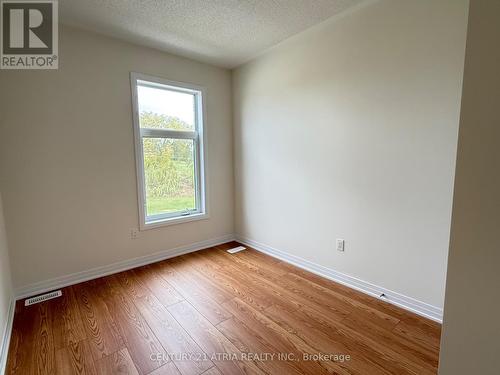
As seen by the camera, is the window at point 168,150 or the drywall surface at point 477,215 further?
the window at point 168,150

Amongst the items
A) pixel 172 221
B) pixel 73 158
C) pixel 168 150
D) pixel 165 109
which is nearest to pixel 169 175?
pixel 168 150

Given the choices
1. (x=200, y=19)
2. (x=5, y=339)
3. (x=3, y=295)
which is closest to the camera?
(x=5, y=339)

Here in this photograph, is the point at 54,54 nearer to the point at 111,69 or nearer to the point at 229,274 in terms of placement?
the point at 111,69

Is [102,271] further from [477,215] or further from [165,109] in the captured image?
[477,215]

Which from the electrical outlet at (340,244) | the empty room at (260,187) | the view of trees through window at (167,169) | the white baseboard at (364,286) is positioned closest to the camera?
the empty room at (260,187)

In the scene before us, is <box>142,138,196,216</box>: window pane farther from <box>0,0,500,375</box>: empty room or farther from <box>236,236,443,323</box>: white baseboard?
<box>236,236,443,323</box>: white baseboard

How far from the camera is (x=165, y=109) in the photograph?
296 cm

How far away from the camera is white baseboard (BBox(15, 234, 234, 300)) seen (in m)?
2.18

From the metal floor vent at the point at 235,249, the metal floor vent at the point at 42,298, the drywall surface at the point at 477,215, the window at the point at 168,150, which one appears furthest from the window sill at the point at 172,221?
the drywall surface at the point at 477,215

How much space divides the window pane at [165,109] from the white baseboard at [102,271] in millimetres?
1544

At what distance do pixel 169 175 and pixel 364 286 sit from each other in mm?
2466

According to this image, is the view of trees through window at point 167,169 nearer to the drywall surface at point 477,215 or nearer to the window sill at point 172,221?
the window sill at point 172,221

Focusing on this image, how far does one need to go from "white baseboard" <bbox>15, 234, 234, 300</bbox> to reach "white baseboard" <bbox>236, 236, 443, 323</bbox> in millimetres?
960

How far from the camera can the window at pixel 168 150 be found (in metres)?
2.76
